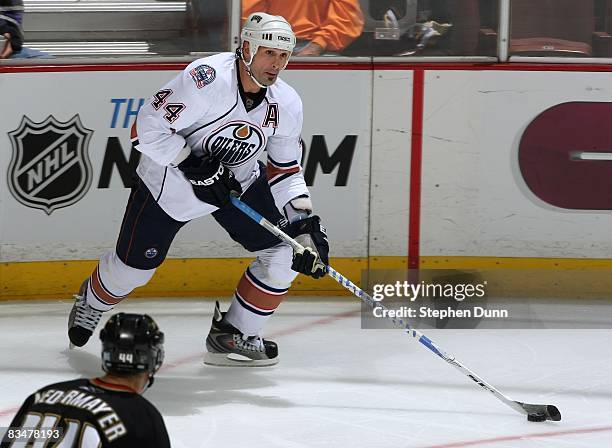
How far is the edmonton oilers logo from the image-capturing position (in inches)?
152

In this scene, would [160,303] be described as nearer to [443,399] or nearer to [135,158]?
[135,158]

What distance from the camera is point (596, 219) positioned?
16.4ft

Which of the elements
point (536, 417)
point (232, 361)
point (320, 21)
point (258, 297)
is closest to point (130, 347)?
point (536, 417)

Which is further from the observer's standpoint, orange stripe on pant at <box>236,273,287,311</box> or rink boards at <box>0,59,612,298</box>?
rink boards at <box>0,59,612,298</box>

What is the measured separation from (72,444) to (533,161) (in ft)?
10.9

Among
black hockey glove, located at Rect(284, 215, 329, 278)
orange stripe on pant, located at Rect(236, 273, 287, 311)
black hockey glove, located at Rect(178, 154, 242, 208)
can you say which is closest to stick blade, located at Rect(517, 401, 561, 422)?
black hockey glove, located at Rect(284, 215, 329, 278)

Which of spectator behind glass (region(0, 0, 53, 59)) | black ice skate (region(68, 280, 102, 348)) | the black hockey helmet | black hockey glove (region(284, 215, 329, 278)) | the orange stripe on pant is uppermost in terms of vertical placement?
spectator behind glass (region(0, 0, 53, 59))

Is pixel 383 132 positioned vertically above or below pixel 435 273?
above

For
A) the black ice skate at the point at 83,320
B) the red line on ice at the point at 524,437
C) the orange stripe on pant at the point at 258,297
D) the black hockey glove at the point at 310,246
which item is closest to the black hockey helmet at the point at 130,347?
the red line on ice at the point at 524,437

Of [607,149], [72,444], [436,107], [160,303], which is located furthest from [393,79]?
[72,444]

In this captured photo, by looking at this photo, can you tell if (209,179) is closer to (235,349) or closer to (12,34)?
(235,349)

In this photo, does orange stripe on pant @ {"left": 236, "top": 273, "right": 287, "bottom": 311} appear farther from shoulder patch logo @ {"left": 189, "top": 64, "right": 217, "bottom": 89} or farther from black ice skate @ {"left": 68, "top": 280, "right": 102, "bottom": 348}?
shoulder patch logo @ {"left": 189, "top": 64, "right": 217, "bottom": 89}

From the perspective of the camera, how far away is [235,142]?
3.89 metres

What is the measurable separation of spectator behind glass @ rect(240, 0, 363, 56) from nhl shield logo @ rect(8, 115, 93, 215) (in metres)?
0.88
